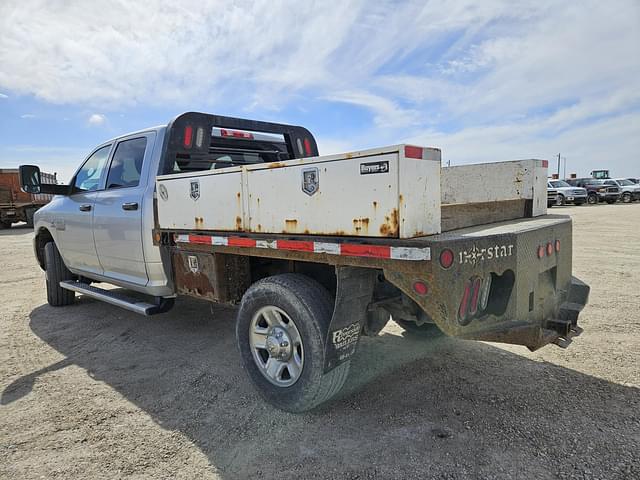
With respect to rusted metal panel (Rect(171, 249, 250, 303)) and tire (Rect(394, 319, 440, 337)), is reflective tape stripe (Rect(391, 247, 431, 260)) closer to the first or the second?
rusted metal panel (Rect(171, 249, 250, 303))

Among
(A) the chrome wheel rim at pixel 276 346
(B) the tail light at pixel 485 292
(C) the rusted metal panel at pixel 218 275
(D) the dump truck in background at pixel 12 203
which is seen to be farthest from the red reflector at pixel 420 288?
(D) the dump truck in background at pixel 12 203

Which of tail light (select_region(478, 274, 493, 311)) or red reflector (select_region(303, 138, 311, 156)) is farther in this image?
red reflector (select_region(303, 138, 311, 156))

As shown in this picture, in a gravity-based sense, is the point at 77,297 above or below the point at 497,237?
below

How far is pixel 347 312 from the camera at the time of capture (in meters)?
2.62

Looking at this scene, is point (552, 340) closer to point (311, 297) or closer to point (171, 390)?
point (311, 297)

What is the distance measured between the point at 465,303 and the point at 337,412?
3.80 feet

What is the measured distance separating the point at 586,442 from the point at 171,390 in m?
2.70

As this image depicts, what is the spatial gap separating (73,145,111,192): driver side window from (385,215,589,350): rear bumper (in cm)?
382

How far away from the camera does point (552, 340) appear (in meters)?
2.85

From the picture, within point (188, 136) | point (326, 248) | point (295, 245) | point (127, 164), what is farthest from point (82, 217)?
point (326, 248)

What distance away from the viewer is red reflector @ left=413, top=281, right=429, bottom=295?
2230 mm

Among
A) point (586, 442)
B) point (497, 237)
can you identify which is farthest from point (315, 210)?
point (586, 442)

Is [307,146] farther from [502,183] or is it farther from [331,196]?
[331,196]

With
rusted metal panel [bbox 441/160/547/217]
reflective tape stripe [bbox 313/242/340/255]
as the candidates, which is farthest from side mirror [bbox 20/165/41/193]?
rusted metal panel [bbox 441/160/547/217]
